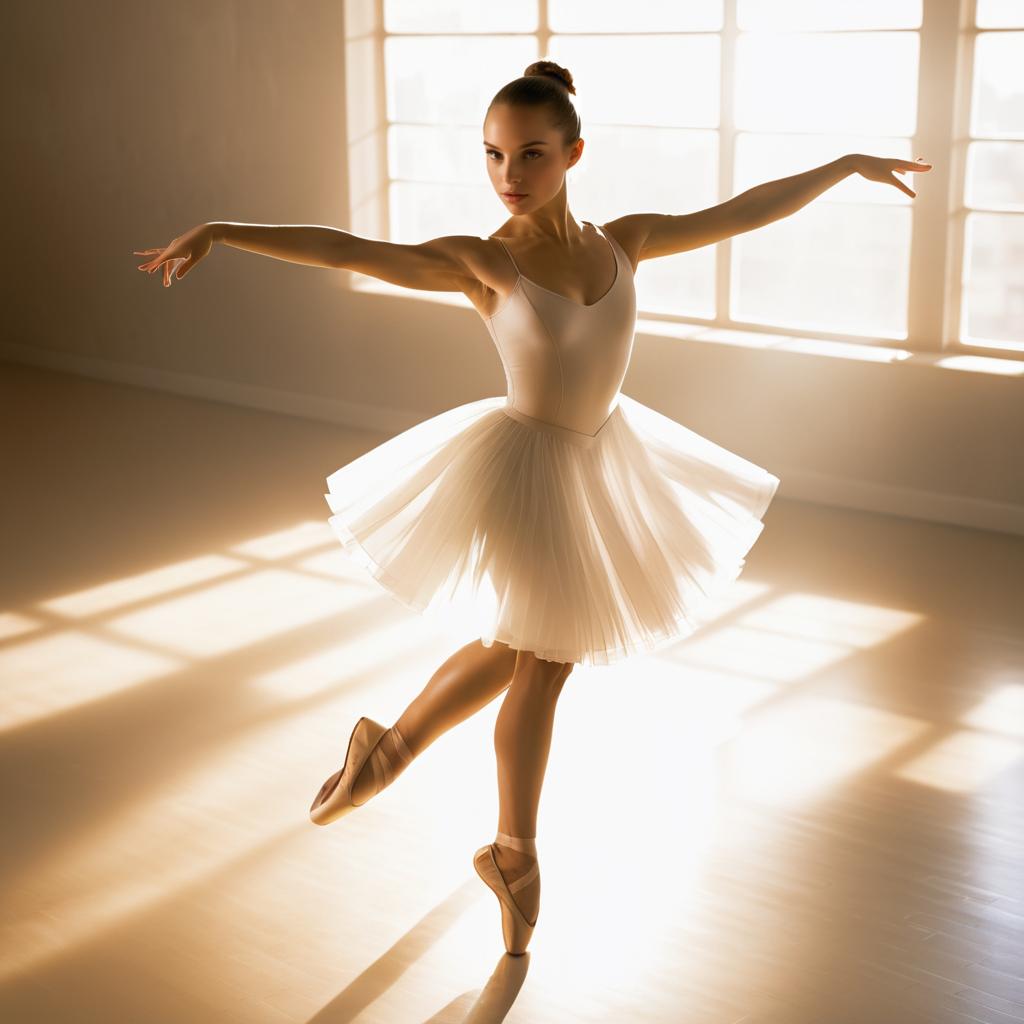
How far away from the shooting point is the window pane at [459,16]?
502 centimetres

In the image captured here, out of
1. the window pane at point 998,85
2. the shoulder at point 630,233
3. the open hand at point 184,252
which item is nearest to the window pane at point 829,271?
the window pane at point 998,85

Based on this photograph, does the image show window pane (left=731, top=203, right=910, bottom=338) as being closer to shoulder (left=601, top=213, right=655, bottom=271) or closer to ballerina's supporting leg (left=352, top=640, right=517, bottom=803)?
shoulder (left=601, top=213, right=655, bottom=271)

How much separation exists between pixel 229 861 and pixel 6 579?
1714 mm

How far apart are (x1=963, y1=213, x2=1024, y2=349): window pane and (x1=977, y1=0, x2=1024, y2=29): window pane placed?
20.1 inches

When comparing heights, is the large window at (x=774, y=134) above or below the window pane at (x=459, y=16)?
below

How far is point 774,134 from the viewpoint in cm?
452

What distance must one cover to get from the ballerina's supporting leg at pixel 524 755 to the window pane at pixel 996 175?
2655 mm

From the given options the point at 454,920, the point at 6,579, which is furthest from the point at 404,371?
the point at 454,920

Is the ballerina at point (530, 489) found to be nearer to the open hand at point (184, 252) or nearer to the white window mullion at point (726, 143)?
the open hand at point (184, 252)

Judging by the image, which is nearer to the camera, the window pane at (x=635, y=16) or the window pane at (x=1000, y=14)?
the window pane at (x=1000, y=14)

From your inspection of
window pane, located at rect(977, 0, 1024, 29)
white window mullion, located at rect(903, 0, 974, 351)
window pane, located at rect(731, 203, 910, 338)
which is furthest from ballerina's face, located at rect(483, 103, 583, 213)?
window pane, located at rect(731, 203, 910, 338)

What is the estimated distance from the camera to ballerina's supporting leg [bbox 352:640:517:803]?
217cm

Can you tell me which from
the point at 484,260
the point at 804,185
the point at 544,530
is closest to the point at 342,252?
the point at 484,260

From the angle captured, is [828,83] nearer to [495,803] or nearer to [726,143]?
[726,143]
